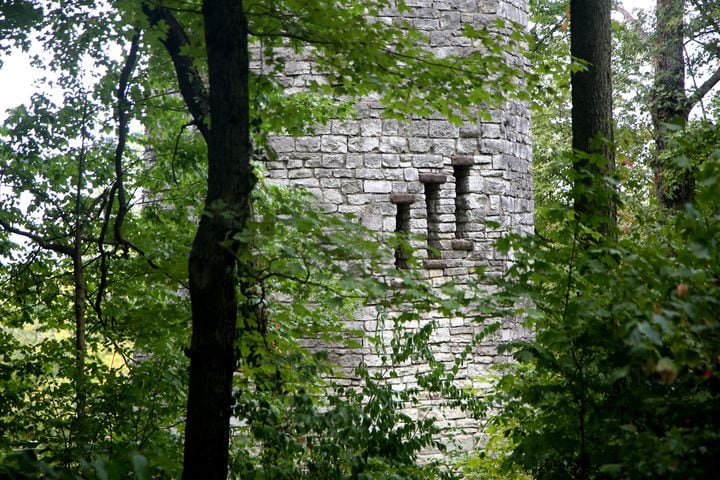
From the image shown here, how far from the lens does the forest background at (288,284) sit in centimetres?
249

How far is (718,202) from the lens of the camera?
2.29 metres

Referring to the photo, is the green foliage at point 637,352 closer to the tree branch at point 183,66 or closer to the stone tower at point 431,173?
the tree branch at point 183,66

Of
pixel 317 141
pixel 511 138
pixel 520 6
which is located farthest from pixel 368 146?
pixel 520 6

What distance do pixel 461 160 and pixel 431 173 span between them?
1.08ft

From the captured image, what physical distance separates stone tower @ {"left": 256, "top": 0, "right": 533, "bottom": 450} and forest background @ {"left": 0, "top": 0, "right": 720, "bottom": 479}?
42.9 inches

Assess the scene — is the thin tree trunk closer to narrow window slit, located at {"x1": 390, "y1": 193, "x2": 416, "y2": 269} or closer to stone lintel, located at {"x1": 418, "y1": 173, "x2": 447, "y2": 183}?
narrow window slit, located at {"x1": 390, "y1": 193, "x2": 416, "y2": 269}

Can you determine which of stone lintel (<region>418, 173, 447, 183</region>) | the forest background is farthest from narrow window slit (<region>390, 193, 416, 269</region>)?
the forest background

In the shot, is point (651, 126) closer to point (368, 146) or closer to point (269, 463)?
point (368, 146)

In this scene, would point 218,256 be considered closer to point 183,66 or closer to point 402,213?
point 183,66

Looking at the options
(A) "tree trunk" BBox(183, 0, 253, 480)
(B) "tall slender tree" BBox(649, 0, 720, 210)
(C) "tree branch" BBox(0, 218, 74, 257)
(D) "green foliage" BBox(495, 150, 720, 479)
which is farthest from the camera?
(B) "tall slender tree" BBox(649, 0, 720, 210)

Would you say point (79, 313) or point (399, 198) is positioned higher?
point (399, 198)

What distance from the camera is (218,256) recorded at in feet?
10.6

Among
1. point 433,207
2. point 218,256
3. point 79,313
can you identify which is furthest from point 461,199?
point 218,256

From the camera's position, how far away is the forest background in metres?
2.49
